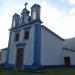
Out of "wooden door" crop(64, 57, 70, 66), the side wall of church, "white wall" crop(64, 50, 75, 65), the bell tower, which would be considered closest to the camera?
the side wall of church

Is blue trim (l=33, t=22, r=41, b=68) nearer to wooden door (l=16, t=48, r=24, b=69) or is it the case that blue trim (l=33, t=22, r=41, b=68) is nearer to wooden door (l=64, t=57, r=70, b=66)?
wooden door (l=16, t=48, r=24, b=69)

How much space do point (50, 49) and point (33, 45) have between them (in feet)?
11.4

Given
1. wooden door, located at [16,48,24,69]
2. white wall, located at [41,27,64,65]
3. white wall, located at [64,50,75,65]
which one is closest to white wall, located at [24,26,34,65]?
wooden door, located at [16,48,24,69]

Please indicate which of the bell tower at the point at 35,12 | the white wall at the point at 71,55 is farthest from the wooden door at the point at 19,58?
the white wall at the point at 71,55

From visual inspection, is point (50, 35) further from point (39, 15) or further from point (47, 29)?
point (39, 15)

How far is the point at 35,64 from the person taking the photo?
16297 millimetres

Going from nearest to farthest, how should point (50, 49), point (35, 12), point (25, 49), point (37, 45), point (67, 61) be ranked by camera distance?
1. point (37, 45)
2. point (25, 49)
3. point (35, 12)
4. point (50, 49)
5. point (67, 61)

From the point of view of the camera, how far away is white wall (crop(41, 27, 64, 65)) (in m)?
17.9

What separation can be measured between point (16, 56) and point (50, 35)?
241 inches

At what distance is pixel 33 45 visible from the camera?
17109 millimetres

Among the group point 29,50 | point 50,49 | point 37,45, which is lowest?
point 29,50

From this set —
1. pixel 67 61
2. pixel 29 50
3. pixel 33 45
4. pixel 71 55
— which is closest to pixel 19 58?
pixel 29 50

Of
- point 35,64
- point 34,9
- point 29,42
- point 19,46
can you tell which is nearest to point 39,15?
point 34,9

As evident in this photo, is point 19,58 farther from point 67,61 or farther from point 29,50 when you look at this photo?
point 67,61
